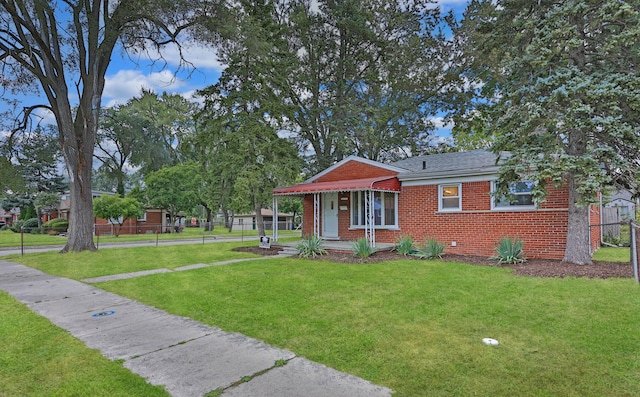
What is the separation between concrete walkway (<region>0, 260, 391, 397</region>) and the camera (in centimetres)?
314

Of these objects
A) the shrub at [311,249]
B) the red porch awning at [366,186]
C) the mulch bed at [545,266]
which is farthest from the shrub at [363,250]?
the red porch awning at [366,186]

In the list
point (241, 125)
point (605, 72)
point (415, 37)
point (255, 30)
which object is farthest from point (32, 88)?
point (605, 72)

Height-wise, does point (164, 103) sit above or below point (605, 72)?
above

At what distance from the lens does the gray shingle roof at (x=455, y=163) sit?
478 inches

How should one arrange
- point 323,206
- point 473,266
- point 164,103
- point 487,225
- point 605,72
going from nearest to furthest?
point 605,72 → point 473,266 → point 487,225 → point 323,206 → point 164,103

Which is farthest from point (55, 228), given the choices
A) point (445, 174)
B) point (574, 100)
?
point (574, 100)

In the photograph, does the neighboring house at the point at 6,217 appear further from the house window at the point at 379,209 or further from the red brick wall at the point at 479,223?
the red brick wall at the point at 479,223

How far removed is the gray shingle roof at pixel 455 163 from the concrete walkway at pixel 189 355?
9.98 meters

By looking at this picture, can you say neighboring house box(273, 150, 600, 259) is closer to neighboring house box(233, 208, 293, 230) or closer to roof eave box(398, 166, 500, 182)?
roof eave box(398, 166, 500, 182)

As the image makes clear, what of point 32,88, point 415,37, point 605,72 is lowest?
point 605,72

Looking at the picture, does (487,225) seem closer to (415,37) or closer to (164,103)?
(415,37)

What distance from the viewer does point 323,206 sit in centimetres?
1644

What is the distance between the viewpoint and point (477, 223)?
11.9m

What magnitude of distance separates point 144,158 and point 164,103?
22.8 feet
